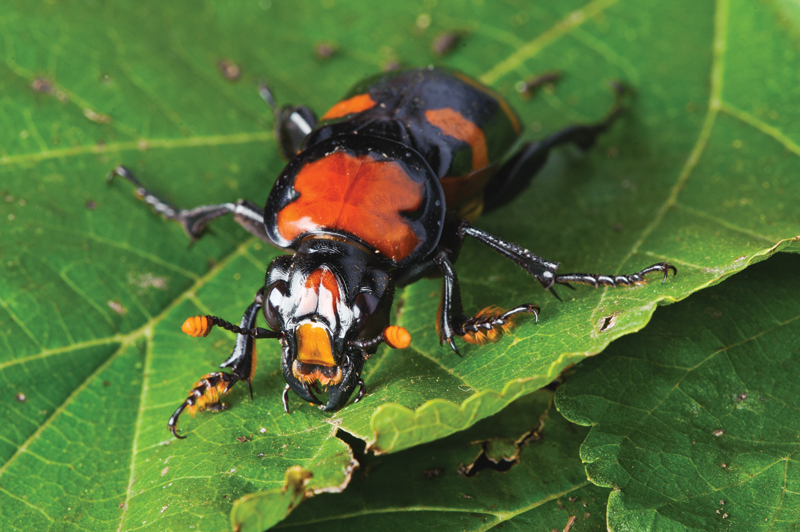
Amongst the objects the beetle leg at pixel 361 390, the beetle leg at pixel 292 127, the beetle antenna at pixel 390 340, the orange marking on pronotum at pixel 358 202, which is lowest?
the beetle leg at pixel 361 390

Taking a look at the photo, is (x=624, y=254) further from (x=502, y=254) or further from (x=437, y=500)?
(x=437, y=500)

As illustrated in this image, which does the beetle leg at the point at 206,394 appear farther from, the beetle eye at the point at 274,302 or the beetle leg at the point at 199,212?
the beetle leg at the point at 199,212

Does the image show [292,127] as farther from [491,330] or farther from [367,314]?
[491,330]

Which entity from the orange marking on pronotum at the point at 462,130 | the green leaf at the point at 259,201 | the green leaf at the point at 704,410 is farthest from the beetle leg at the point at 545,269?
the orange marking on pronotum at the point at 462,130

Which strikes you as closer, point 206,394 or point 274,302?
point 274,302

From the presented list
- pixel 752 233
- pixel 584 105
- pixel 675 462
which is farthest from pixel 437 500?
pixel 584 105

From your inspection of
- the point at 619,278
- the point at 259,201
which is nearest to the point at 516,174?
the point at 619,278

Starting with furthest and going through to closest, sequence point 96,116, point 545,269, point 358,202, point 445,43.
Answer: point 445,43, point 96,116, point 545,269, point 358,202

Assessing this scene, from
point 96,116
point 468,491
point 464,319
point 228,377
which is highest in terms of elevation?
point 96,116
